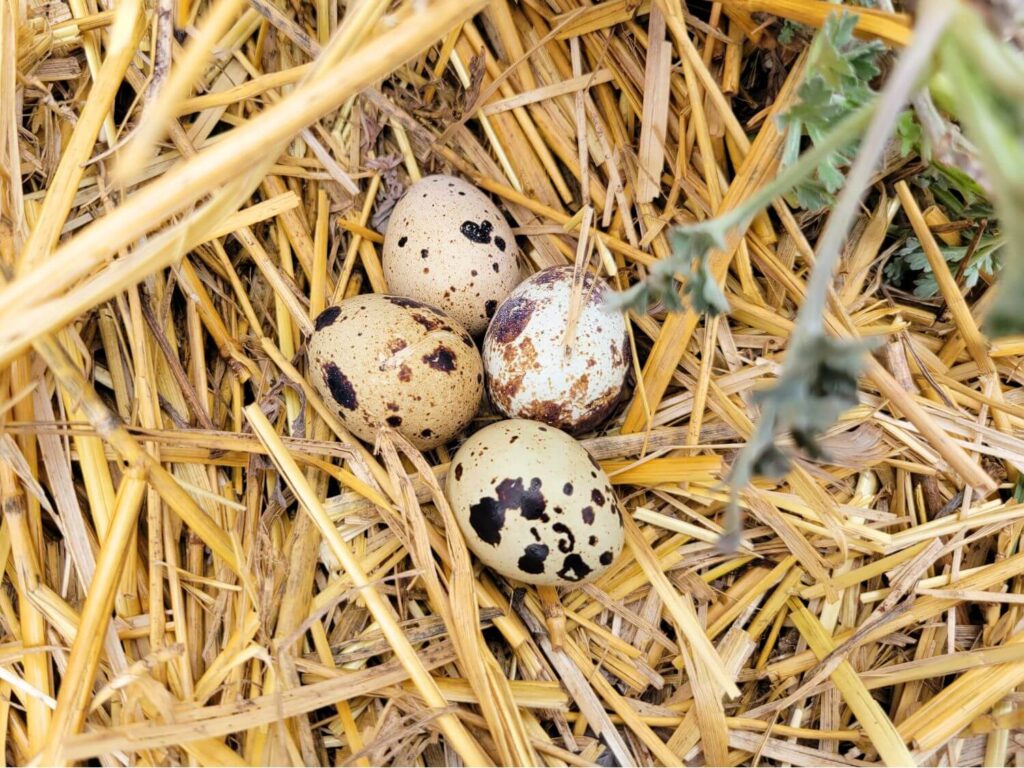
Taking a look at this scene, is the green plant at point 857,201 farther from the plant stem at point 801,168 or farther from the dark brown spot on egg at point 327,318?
the dark brown spot on egg at point 327,318

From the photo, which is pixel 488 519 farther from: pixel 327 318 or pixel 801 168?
pixel 801 168

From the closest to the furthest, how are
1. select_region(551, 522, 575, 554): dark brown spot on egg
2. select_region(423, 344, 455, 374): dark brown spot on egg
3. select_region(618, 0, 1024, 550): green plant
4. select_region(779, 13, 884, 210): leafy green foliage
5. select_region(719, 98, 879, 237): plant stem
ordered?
select_region(618, 0, 1024, 550): green plant < select_region(719, 98, 879, 237): plant stem < select_region(779, 13, 884, 210): leafy green foliage < select_region(551, 522, 575, 554): dark brown spot on egg < select_region(423, 344, 455, 374): dark brown spot on egg

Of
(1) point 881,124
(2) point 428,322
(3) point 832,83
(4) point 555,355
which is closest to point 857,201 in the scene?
(1) point 881,124

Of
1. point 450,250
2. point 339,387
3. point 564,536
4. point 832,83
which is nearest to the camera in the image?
point 832,83

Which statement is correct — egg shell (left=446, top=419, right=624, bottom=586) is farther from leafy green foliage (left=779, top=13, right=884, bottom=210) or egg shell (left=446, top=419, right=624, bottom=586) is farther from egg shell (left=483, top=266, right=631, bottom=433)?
leafy green foliage (left=779, top=13, right=884, bottom=210)


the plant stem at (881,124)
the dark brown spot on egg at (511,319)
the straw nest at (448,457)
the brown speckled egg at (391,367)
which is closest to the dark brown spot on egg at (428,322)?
the brown speckled egg at (391,367)

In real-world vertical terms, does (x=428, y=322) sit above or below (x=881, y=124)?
below

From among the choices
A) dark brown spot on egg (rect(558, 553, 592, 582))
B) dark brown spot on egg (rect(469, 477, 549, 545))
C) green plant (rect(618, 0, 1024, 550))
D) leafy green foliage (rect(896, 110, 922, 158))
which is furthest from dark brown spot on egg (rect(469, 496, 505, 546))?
leafy green foliage (rect(896, 110, 922, 158))
